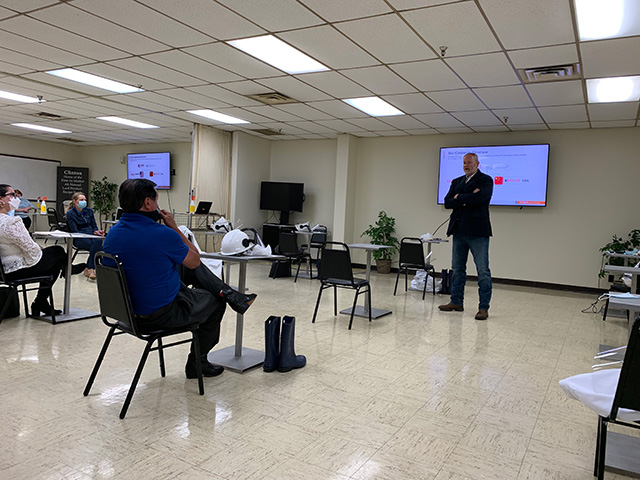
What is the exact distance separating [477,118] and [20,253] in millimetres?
6114

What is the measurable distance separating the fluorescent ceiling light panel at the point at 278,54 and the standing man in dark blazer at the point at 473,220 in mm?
1916

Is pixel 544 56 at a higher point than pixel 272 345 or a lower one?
higher

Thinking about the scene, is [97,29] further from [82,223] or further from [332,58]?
[82,223]

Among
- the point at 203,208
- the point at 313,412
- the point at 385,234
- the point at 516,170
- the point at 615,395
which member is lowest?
the point at 313,412

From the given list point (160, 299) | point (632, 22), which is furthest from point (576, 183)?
point (160, 299)

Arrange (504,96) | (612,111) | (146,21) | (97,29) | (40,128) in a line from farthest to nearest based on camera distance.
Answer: (40,128)
(612,111)
(504,96)
(97,29)
(146,21)

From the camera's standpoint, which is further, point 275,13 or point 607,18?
point 275,13

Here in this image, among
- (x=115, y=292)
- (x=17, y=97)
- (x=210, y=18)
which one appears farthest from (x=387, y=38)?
(x=17, y=97)

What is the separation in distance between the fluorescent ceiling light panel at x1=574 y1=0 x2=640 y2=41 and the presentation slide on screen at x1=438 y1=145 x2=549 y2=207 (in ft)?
13.4

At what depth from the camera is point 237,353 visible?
332cm

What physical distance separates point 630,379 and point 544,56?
3.68 meters

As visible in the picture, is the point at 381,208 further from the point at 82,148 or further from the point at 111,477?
the point at 82,148

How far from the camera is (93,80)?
6.22 meters

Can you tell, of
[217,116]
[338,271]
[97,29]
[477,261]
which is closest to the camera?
[97,29]
